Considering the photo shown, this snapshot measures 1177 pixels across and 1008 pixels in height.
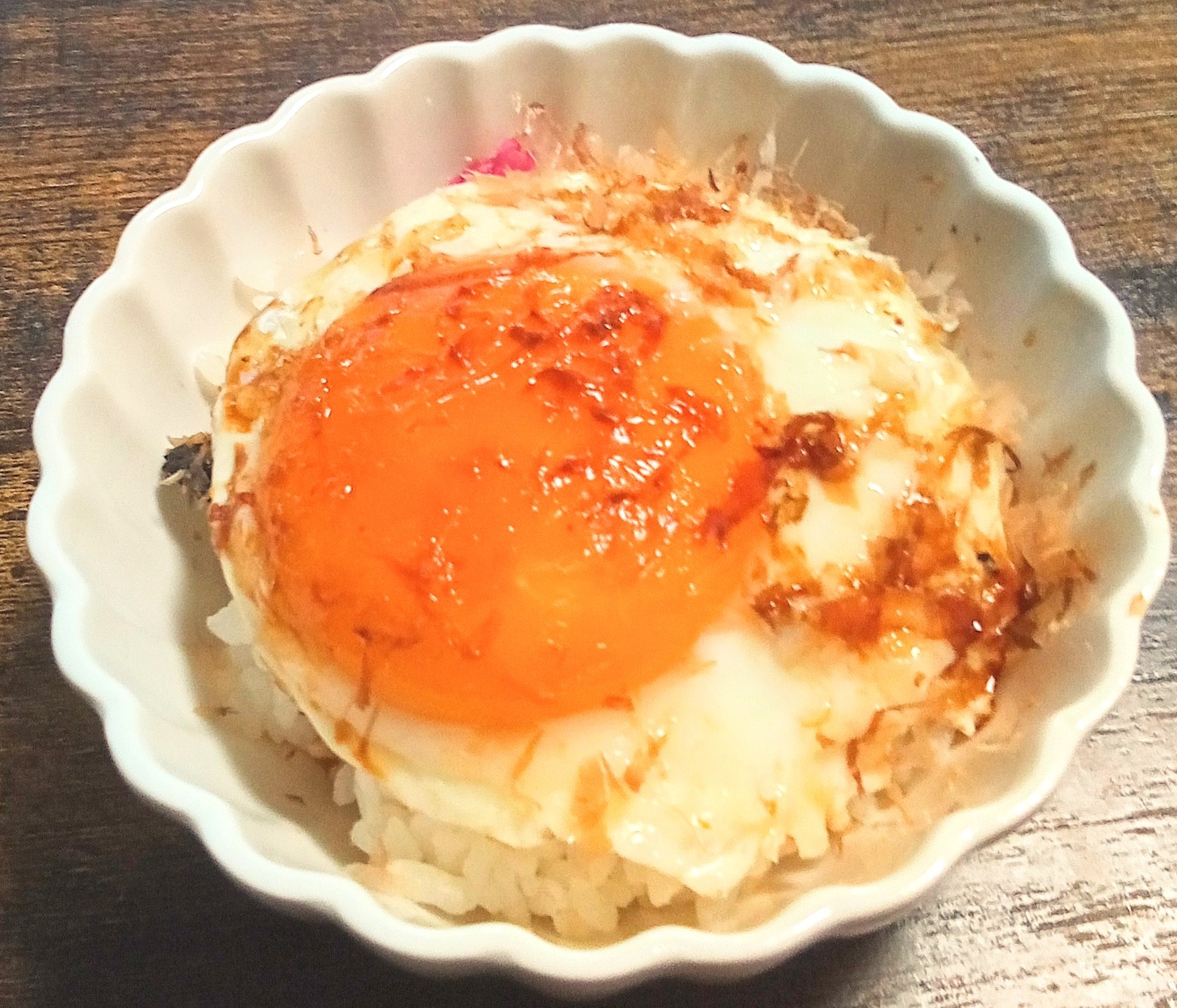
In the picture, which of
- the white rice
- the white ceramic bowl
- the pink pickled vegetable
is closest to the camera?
the white ceramic bowl

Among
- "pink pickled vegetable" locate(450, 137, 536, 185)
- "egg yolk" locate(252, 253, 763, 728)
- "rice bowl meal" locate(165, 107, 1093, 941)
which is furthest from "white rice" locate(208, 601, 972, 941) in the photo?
"pink pickled vegetable" locate(450, 137, 536, 185)

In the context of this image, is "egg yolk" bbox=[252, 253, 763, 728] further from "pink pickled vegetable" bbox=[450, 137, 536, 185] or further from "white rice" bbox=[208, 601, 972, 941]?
"pink pickled vegetable" bbox=[450, 137, 536, 185]

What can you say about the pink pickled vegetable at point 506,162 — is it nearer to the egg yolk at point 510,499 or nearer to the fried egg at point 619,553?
the fried egg at point 619,553

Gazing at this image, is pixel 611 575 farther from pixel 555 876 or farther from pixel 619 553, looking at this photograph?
pixel 555 876

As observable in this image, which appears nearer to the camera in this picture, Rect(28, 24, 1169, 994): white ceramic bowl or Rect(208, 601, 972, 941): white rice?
Rect(28, 24, 1169, 994): white ceramic bowl

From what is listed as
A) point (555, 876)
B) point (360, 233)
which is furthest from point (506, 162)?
point (555, 876)

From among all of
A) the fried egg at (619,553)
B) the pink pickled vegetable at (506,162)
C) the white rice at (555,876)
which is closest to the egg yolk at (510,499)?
the fried egg at (619,553)

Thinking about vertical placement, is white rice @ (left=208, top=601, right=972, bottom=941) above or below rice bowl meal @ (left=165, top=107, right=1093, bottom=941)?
below

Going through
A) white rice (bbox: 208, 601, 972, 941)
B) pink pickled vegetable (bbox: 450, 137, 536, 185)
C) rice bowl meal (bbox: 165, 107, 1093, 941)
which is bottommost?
white rice (bbox: 208, 601, 972, 941)
